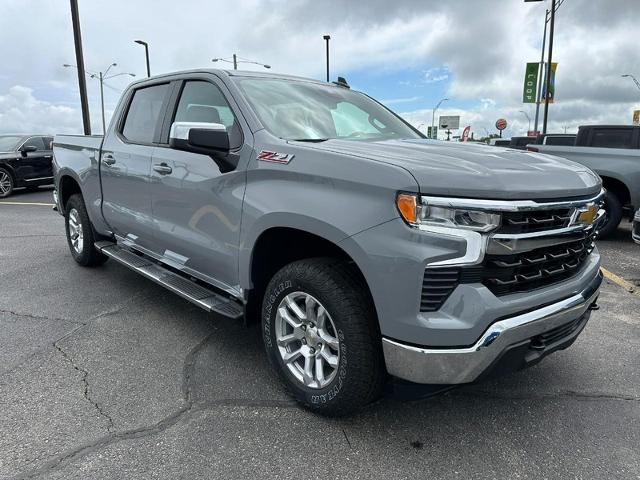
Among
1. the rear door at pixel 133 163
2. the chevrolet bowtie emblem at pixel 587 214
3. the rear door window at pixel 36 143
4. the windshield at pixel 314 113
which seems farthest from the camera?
the rear door window at pixel 36 143

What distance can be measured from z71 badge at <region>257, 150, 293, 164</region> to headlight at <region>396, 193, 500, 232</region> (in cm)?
84

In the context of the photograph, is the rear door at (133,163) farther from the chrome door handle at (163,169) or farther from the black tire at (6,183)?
the black tire at (6,183)

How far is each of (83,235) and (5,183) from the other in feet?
31.3

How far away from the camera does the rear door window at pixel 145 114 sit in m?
4.06

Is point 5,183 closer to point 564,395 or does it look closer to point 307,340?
point 307,340

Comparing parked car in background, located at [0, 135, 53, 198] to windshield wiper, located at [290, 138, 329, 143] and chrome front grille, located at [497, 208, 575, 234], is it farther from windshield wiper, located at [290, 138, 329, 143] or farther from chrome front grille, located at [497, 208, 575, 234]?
chrome front grille, located at [497, 208, 575, 234]

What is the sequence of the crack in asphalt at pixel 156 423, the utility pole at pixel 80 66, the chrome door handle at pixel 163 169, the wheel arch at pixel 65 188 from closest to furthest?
the crack in asphalt at pixel 156 423
the chrome door handle at pixel 163 169
the wheel arch at pixel 65 188
the utility pole at pixel 80 66

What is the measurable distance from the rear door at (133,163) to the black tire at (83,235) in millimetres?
713

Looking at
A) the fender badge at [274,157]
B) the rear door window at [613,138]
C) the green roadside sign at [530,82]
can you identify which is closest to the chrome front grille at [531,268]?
the fender badge at [274,157]

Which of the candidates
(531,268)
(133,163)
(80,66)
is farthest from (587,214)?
(80,66)

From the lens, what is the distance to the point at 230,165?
3.00m

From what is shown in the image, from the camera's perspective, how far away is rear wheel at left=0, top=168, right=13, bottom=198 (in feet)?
42.1

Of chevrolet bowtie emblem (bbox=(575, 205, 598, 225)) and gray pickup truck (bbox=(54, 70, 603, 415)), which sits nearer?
gray pickup truck (bbox=(54, 70, 603, 415))

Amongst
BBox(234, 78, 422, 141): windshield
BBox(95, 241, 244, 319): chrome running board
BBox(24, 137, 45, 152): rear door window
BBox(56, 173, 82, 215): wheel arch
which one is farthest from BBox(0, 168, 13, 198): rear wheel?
BBox(234, 78, 422, 141): windshield
